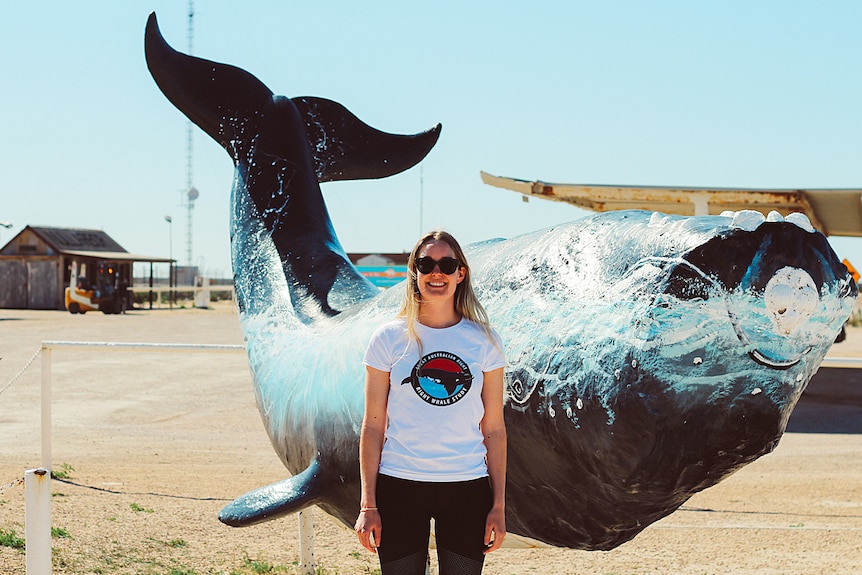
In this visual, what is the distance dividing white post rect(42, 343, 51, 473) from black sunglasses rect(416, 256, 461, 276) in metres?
6.24

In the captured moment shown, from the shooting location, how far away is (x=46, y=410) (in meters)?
7.68

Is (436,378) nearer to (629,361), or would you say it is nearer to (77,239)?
(629,361)

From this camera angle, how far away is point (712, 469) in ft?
6.48

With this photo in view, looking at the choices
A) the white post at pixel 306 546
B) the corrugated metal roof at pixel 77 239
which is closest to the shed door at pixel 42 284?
the corrugated metal roof at pixel 77 239

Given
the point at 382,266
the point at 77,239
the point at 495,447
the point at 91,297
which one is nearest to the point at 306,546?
the point at 495,447

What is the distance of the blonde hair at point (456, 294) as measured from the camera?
2.35m

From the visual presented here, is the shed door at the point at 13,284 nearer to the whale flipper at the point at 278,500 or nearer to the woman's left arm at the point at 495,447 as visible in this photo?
the whale flipper at the point at 278,500

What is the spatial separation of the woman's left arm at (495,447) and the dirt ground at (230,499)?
3.56 metres

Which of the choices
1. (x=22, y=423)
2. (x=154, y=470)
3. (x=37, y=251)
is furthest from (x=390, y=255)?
(x=154, y=470)

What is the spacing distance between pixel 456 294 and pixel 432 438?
1.28 feet

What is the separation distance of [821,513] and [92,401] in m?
9.36

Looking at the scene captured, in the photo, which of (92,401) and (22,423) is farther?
(92,401)

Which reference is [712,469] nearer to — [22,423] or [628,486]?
[628,486]

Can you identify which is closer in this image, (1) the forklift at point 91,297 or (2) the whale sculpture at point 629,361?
(2) the whale sculpture at point 629,361
